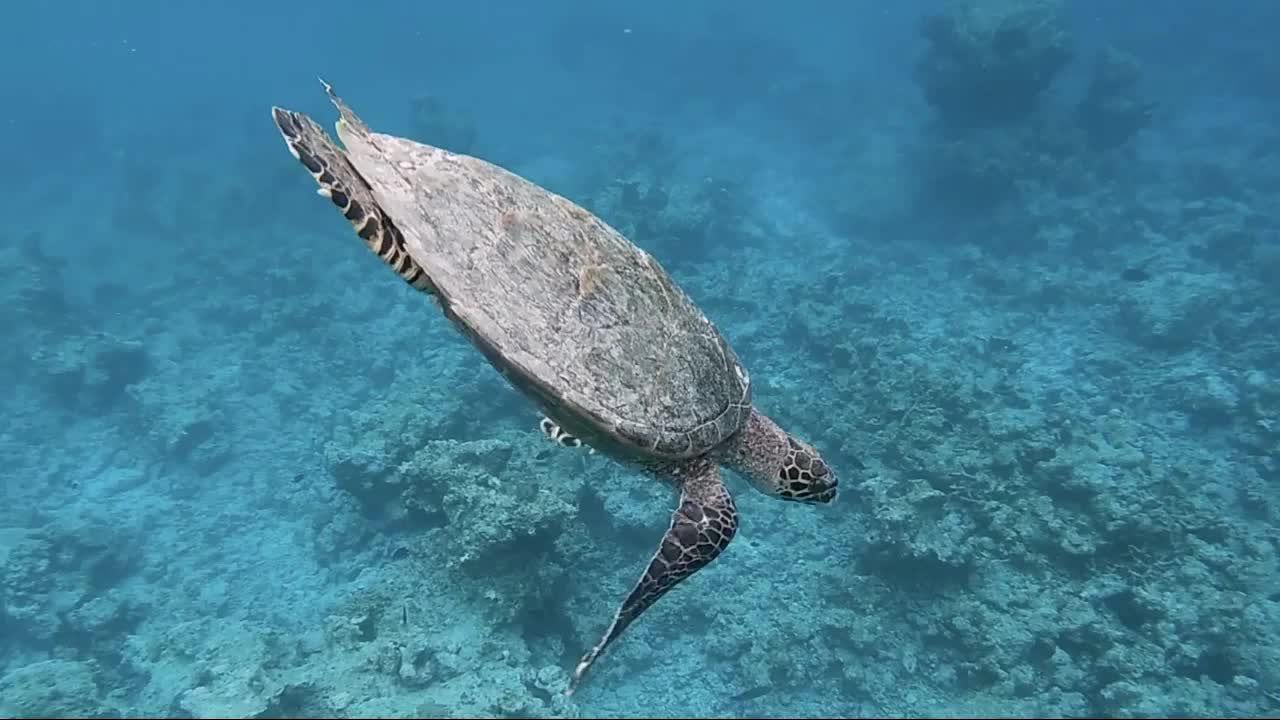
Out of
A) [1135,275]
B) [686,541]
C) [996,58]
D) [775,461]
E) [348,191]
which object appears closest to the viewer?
[348,191]

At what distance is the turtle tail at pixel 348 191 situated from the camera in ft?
12.8

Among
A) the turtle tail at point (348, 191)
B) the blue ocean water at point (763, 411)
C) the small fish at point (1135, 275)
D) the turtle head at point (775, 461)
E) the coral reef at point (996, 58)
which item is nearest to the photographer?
the turtle tail at point (348, 191)

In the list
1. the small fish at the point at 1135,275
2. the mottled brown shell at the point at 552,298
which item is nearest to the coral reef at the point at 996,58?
the small fish at the point at 1135,275

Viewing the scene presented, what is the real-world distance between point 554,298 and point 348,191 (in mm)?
1316

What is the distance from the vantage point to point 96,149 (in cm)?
3531

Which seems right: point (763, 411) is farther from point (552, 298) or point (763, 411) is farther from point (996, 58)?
point (996, 58)

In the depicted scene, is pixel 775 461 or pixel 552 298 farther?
pixel 775 461

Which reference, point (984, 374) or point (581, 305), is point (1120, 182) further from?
point (581, 305)

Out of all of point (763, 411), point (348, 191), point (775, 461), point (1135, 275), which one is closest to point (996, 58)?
point (1135, 275)

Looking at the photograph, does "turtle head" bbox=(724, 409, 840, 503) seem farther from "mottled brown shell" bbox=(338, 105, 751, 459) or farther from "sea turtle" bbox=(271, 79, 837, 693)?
"mottled brown shell" bbox=(338, 105, 751, 459)

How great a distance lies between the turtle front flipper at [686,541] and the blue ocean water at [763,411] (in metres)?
2.41

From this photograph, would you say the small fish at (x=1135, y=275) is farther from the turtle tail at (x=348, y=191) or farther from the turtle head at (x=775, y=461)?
the turtle tail at (x=348, y=191)

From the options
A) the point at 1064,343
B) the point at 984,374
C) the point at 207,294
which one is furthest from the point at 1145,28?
the point at 207,294

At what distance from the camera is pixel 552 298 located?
401cm
